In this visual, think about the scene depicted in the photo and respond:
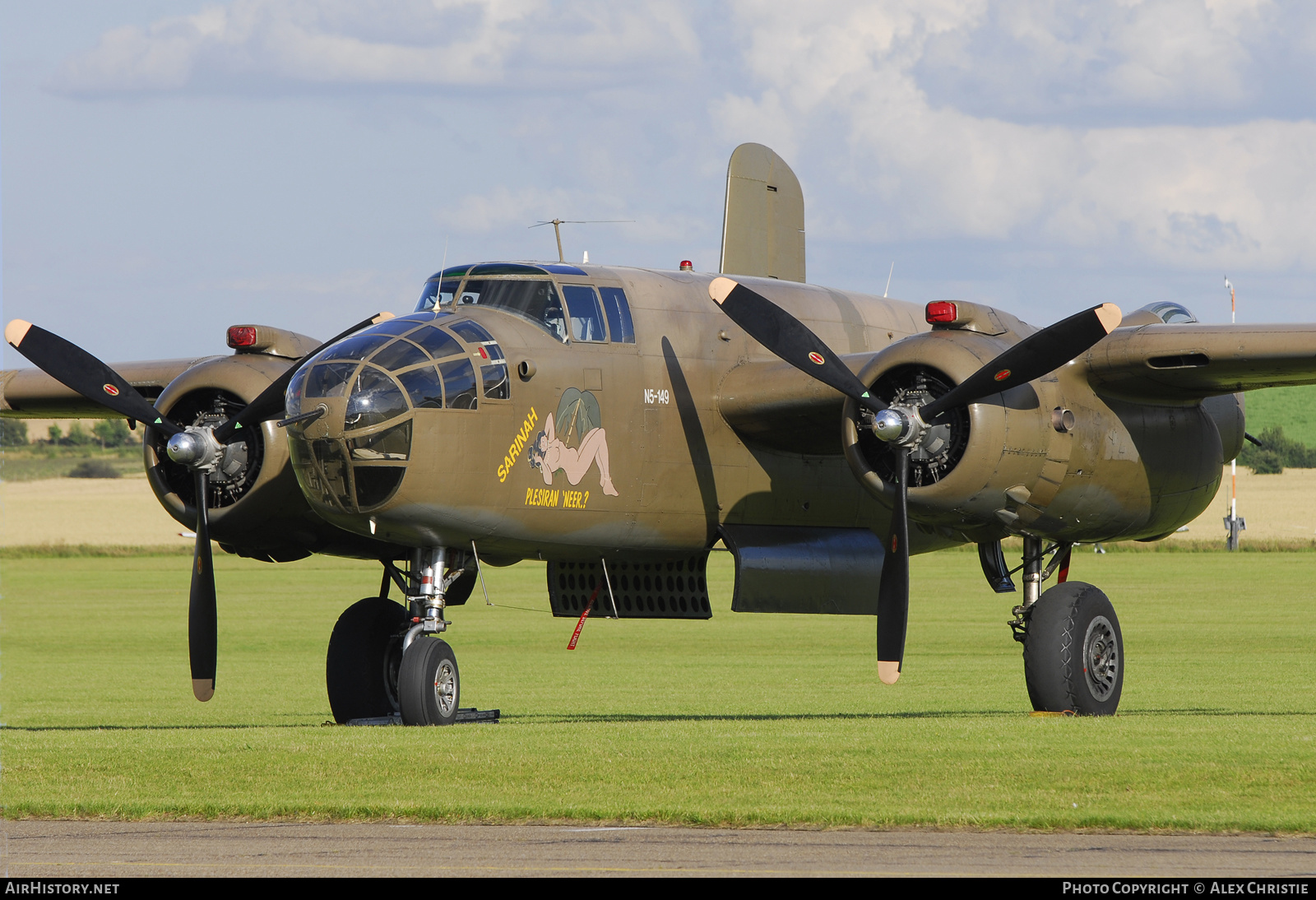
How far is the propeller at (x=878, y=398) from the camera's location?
61.1 feet

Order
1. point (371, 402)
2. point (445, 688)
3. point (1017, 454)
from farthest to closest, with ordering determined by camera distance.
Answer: point (1017, 454)
point (445, 688)
point (371, 402)

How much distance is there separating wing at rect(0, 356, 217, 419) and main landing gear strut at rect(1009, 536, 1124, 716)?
1100 centimetres

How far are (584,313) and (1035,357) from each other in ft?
15.8

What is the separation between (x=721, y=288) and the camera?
1953 centimetres

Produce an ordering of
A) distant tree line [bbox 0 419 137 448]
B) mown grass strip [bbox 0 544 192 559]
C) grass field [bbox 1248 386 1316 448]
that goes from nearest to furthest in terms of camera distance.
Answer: mown grass strip [bbox 0 544 192 559], distant tree line [bbox 0 419 137 448], grass field [bbox 1248 386 1316 448]

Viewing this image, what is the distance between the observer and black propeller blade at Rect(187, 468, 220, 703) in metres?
20.4

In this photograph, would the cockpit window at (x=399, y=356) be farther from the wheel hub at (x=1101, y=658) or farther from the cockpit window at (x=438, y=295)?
the wheel hub at (x=1101, y=658)

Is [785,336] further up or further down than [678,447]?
further up

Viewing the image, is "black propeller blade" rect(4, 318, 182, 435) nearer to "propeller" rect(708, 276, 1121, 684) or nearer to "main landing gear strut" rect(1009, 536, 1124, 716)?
"propeller" rect(708, 276, 1121, 684)

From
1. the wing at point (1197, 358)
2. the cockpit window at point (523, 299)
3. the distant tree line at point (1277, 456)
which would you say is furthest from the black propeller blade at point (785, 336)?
the distant tree line at point (1277, 456)

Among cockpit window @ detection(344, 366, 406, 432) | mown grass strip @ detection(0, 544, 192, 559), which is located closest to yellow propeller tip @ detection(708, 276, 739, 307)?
cockpit window @ detection(344, 366, 406, 432)

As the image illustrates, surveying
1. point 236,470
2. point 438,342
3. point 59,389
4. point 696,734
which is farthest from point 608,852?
point 59,389

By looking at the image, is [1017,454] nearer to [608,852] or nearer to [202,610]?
[608,852]

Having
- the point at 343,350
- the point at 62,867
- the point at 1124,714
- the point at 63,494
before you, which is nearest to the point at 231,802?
the point at 62,867
